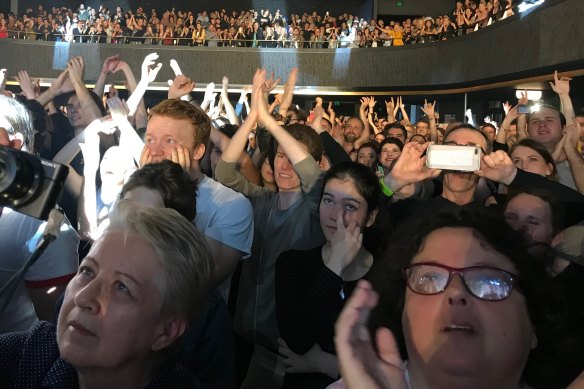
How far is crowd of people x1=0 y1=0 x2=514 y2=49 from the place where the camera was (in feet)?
63.1

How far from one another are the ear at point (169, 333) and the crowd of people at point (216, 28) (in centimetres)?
1721

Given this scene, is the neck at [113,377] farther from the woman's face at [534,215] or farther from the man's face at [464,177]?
the man's face at [464,177]

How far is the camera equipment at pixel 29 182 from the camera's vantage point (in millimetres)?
1146

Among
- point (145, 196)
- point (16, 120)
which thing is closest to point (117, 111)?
point (16, 120)

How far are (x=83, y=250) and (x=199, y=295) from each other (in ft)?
5.95

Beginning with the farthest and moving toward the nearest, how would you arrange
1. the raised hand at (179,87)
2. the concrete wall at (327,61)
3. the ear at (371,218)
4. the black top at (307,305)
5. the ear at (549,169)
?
the concrete wall at (327,61), the raised hand at (179,87), the ear at (549,169), the ear at (371,218), the black top at (307,305)

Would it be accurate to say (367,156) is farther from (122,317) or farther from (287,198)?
(122,317)

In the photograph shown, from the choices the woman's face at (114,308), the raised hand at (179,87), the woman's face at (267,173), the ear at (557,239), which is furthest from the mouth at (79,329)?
the raised hand at (179,87)

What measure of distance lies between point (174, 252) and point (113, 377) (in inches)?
12.0

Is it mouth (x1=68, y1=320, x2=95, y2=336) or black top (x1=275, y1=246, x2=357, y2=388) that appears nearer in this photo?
mouth (x1=68, y1=320, x2=95, y2=336)

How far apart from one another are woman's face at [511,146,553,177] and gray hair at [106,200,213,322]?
101 inches

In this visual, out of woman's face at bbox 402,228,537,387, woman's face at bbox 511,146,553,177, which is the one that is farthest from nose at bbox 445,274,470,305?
woman's face at bbox 511,146,553,177

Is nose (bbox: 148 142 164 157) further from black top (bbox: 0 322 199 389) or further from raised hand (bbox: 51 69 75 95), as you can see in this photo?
raised hand (bbox: 51 69 75 95)

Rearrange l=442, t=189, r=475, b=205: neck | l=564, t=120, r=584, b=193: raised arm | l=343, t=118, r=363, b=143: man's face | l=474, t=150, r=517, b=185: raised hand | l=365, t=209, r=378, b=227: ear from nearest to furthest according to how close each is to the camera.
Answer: l=365, t=209, r=378, b=227: ear → l=474, t=150, r=517, b=185: raised hand → l=442, t=189, r=475, b=205: neck → l=564, t=120, r=584, b=193: raised arm → l=343, t=118, r=363, b=143: man's face
